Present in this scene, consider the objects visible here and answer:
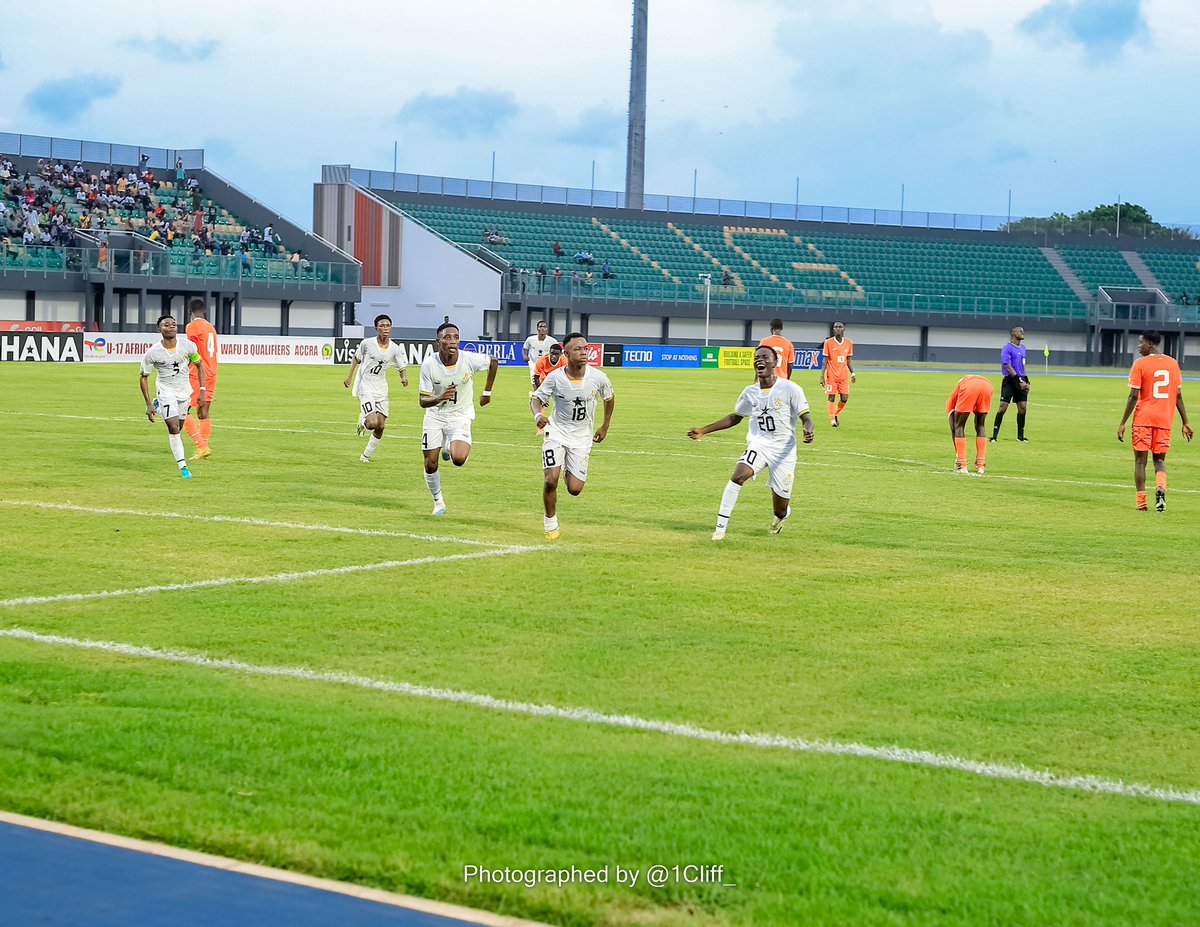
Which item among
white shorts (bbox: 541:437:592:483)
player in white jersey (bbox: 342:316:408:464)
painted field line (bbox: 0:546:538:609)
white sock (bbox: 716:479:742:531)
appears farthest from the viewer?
player in white jersey (bbox: 342:316:408:464)

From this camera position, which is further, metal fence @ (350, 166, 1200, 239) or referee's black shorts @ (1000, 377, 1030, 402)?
metal fence @ (350, 166, 1200, 239)

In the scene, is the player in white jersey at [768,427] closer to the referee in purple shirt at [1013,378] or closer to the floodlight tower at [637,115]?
the referee in purple shirt at [1013,378]

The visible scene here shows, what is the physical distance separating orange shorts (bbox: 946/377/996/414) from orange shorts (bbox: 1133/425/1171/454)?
3.35 metres

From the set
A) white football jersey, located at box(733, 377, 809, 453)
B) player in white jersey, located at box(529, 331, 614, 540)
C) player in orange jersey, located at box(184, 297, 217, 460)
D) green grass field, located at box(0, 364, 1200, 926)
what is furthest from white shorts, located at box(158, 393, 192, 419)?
white football jersey, located at box(733, 377, 809, 453)

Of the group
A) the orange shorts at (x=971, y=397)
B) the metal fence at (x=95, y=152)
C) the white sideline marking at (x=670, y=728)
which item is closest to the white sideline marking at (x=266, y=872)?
the white sideline marking at (x=670, y=728)

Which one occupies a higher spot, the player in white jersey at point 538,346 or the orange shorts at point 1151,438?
the player in white jersey at point 538,346

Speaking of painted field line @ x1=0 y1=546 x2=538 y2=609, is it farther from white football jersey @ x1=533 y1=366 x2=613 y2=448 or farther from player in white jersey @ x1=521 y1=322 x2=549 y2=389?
player in white jersey @ x1=521 y1=322 x2=549 y2=389

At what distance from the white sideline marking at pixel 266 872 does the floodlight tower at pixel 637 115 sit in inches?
3140

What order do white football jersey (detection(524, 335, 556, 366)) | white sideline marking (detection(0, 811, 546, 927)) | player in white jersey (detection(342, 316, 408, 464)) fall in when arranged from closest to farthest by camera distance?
white sideline marking (detection(0, 811, 546, 927)) < player in white jersey (detection(342, 316, 408, 464)) < white football jersey (detection(524, 335, 556, 366))

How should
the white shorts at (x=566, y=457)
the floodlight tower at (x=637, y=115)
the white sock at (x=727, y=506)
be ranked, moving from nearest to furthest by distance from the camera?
the white shorts at (x=566, y=457) → the white sock at (x=727, y=506) → the floodlight tower at (x=637, y=115)

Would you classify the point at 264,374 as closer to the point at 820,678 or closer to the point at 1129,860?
the point at 820,678

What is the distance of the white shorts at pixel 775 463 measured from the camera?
49.5ft

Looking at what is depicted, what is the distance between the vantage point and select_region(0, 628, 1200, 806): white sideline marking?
695cm

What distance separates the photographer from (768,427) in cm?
1513
